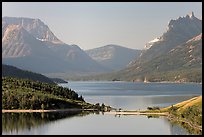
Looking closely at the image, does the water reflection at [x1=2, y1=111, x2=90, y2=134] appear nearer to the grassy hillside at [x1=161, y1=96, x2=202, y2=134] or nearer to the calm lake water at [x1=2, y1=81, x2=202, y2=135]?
the calm lake water at [x1=2, y1=81, x2=202, y2=135]

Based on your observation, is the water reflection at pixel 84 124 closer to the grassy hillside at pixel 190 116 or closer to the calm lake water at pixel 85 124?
the calm lake water at pixel 85 124

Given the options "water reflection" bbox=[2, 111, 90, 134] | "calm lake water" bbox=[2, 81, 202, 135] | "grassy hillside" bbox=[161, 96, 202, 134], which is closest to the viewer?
"calm lake water" bbox=[2, 81, 202, 135]

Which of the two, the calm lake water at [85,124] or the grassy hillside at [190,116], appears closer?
the calm lake water at [85,124]

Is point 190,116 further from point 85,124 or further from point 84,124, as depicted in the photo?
point 84,124

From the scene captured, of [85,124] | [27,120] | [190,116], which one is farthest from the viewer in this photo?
[27,120]

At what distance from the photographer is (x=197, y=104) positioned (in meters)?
172

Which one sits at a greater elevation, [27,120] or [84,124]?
[27,120]

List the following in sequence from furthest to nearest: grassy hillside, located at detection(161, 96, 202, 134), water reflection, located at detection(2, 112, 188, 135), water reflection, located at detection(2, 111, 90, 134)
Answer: water reflection, located at detection(2, 111, 90, 134), grassy hillside, located at detection(161, 96, 202, 134), water reflection, located at detection(2, 112, 188, 135)

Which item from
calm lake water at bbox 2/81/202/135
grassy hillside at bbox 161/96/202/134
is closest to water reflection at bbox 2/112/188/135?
calm lake water at bbox 2/81/202/135

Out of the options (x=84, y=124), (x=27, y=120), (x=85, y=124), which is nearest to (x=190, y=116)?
(x=85, y=124)

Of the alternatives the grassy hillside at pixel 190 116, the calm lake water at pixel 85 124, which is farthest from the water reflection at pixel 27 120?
the grassy hillside at pixel 190 116

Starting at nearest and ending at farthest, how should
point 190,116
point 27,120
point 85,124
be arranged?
1. point 190,116
2. point 85,124
3. point 27,120

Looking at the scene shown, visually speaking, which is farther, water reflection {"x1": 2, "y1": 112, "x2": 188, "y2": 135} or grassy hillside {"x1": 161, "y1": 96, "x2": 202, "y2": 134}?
grassy hillside {"x1": 161, "y1": 96, "x2": 202, "y2": 134}

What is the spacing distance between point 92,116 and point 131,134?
44.6 m
